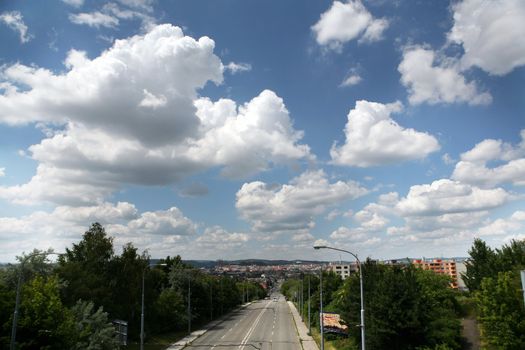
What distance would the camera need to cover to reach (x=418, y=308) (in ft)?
105

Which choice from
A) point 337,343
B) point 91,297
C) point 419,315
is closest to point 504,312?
point 419,315

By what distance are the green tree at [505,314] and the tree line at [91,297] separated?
86.7ft

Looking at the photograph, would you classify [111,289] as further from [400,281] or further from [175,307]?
[400,281]

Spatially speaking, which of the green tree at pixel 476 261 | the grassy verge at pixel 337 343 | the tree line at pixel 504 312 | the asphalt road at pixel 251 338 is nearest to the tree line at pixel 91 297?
the asphalt road at pixel 251 338

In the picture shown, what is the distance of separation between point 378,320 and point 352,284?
7544 millimetres

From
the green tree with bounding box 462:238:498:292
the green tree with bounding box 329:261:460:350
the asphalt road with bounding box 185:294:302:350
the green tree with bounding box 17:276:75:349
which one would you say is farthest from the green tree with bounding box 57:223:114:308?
the green tree with bounding box 462:238:498:292

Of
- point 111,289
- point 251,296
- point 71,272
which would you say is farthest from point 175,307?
point 251,296

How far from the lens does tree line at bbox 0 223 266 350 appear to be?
2511 centimetres

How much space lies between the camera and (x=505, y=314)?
96.4 feet

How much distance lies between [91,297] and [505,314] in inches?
1335

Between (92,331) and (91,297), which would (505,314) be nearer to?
(92,331)

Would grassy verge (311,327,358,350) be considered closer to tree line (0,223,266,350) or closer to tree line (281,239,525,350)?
tree line (281,239,525,350)

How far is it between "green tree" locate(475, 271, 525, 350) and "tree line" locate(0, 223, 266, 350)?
26.4m

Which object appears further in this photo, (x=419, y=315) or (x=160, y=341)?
(x=160, y=341)
